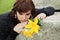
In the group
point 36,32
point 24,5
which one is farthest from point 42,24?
point 24,5

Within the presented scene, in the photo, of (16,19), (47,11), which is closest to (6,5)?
(16,19)

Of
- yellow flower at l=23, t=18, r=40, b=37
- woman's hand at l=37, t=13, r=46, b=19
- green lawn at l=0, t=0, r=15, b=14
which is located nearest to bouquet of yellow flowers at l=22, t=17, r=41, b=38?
yellow flower at l=23, t=18, r=40, b=37

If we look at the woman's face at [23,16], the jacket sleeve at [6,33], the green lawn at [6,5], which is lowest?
the jacket sleeve at [6,33]

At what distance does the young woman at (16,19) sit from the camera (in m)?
1.38

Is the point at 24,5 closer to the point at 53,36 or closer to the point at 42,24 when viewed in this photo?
the point at 42,24

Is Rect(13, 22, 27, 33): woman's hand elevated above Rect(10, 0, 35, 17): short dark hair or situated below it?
below

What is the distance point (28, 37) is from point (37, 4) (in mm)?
460

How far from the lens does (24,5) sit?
1.39m

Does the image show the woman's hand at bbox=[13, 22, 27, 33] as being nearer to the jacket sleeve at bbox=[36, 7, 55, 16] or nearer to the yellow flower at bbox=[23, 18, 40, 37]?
the yellow flower at bbox=[23, 18, 40, 37]

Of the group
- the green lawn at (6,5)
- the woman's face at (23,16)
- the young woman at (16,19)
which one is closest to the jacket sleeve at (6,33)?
the young woman at (16,19)

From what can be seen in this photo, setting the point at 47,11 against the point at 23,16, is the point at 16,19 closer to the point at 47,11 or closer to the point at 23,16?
the point at 23,16

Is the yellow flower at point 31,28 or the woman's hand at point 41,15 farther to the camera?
the woman's hand at point 41,15

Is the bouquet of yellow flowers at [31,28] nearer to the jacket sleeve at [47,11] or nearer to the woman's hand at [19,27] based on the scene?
the woman's hand at [19,27]

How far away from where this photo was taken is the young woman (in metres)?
1.38
